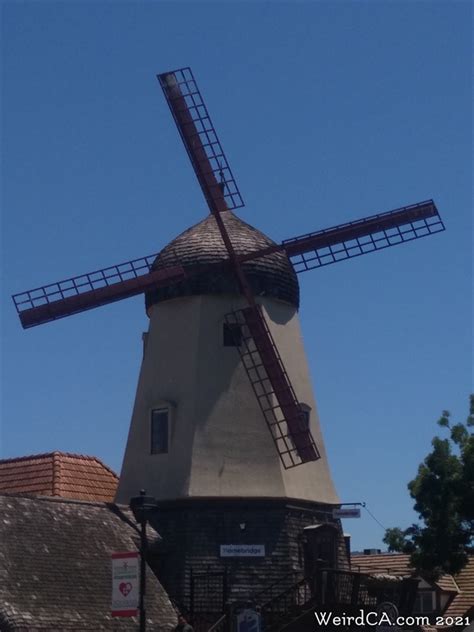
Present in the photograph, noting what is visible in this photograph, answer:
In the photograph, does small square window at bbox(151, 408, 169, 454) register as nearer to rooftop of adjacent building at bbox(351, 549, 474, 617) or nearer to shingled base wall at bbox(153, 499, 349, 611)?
shingled base wall at bbox(153, 499, 349, 611)

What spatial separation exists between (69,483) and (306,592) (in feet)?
25.8

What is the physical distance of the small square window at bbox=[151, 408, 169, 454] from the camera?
30766 millimetres

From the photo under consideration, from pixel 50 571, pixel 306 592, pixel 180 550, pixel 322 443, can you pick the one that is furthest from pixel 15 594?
pixel 322 443

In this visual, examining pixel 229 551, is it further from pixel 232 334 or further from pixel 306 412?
pixel 232 334

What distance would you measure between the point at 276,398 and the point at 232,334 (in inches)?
73.9

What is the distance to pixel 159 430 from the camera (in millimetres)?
30984

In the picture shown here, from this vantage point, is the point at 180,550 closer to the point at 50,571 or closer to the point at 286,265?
the point at 50,571

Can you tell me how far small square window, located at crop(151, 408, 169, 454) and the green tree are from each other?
6.42 meters

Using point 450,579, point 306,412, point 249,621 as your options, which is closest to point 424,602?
point 450,579

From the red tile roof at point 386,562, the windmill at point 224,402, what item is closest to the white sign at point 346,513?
the windmill at point 224,402

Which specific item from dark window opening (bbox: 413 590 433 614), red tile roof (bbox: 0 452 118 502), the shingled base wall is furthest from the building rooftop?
dark window opening (bbox: 413 590 433 614)

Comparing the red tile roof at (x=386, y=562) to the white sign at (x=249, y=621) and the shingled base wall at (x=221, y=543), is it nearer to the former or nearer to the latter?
the shingled base wall at (x=221, y=543)

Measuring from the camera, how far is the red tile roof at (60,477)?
33.7 m

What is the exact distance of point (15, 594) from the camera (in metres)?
24.6
